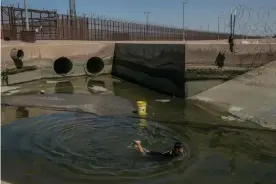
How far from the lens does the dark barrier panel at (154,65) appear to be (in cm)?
1638

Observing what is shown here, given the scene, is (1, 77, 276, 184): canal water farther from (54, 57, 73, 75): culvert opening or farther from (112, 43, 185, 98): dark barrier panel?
(54, 57, 73, 75): culvert opening

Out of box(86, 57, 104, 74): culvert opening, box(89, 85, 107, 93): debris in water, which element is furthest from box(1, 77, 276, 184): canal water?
box(86, 57, 104, 74): culvert opening

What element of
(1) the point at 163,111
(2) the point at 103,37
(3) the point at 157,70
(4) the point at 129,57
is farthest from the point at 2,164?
→ (2) the point at 103,37

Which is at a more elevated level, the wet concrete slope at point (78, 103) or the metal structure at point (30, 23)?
the metal structure at point (30, 23)

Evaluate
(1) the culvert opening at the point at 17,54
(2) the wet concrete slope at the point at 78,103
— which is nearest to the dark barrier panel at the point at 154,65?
(2) the wet concrete slope at the point at 78,103

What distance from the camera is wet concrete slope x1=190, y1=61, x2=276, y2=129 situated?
12.4 meters

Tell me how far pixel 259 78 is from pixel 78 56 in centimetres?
1266

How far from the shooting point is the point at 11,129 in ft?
33.6

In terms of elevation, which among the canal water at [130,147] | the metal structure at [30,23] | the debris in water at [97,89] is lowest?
the canal water at [130,147]

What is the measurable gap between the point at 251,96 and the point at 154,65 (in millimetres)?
6078

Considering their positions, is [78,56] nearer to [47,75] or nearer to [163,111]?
[47,75]

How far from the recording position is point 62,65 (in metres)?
24.5

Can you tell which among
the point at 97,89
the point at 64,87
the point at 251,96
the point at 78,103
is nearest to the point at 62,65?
the point at 64,87

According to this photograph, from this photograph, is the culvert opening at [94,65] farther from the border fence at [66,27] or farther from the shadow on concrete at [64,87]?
the border fence at [66,27]
